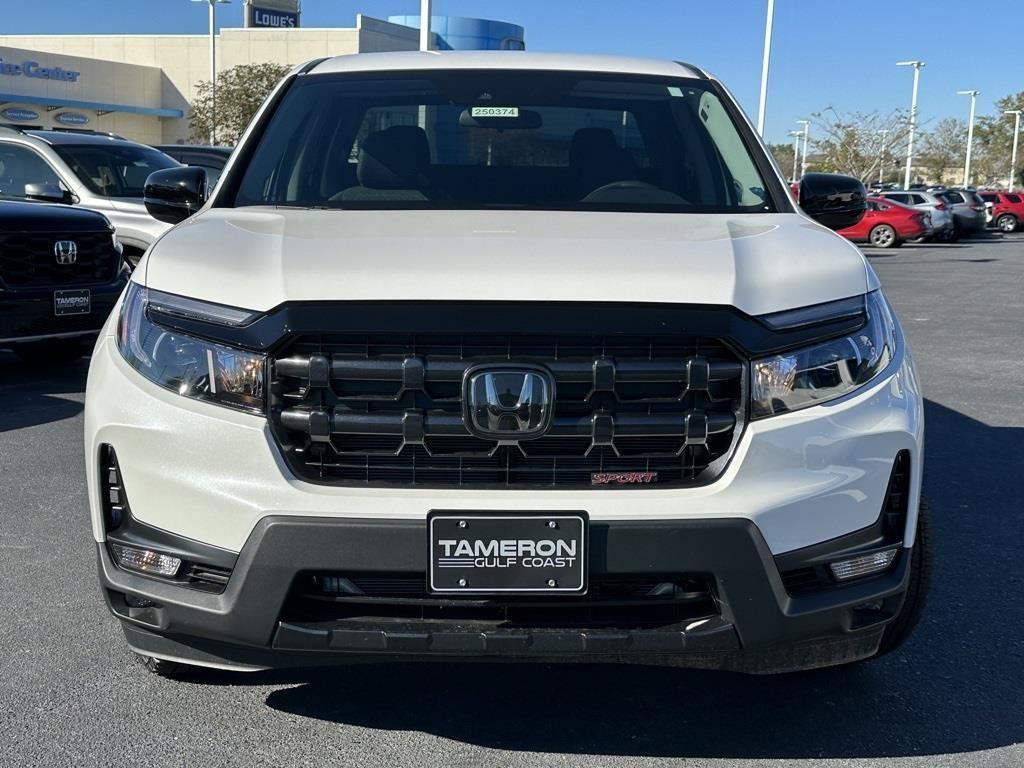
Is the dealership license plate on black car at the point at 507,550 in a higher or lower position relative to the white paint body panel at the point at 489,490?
lower

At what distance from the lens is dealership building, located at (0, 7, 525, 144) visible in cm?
4625

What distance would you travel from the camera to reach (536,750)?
2967 mm

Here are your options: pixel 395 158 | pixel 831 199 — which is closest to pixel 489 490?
pixel 395 158

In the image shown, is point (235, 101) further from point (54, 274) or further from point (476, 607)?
point (476, 607)

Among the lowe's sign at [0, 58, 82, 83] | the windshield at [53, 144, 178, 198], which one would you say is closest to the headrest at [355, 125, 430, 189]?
the windshield at [53, 144, 178, 198]

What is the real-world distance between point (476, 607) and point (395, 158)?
6.26ft

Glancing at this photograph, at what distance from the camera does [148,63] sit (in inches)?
2191

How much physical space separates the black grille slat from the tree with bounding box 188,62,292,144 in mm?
31840

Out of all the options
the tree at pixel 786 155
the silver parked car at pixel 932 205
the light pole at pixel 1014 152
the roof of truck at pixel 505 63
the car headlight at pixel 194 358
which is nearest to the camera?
the car headlight at pixel 194 358

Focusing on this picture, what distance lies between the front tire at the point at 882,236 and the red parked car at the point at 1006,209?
552 inches

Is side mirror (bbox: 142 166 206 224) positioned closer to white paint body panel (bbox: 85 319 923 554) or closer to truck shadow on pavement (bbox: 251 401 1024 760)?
white paint body panel (bbox: 85 319 923 554)

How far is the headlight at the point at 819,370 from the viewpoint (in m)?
2.67

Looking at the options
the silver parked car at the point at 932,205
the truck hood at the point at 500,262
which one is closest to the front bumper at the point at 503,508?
the truck hood at the point at 500,262

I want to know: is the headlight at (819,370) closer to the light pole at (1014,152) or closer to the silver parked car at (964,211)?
the silver parked car at (964,211)
